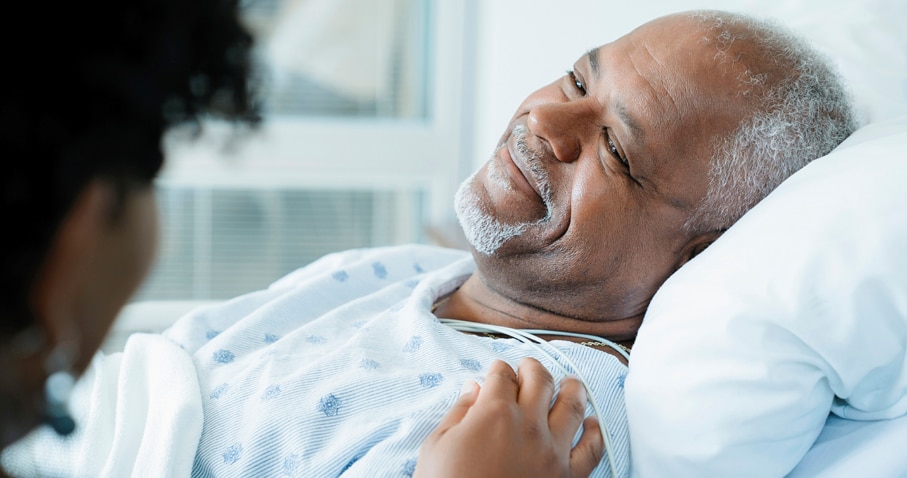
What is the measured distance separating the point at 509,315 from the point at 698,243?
11.9 inches

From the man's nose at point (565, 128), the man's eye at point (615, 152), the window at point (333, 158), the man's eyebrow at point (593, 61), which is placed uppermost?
the man's eyebrow at point (593, 61)

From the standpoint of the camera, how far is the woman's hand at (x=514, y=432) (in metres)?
0.77

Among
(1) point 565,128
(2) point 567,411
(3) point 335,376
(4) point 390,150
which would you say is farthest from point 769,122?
(4) point 390,150

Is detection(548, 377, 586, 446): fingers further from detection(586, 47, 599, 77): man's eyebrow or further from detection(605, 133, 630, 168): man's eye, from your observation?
detection(586, 47, 599, 77): man's eyebrow

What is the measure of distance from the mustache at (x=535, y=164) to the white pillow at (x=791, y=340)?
34 centimetres

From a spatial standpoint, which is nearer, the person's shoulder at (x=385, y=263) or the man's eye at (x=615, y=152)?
the man's eye at (x=615, y=152)

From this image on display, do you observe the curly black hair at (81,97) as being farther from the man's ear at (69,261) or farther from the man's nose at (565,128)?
the man's nose at (565,128)

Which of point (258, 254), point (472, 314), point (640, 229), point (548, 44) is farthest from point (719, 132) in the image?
point (258, 254)

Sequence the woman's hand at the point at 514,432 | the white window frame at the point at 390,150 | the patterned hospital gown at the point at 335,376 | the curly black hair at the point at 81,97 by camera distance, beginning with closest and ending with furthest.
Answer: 1. the curly black hair at the point at 81,97
2. the woman's hand at the point at 514,432
3. the patterned hospital gown at the point at 335,376
4. the white window frame at the point at 390,150

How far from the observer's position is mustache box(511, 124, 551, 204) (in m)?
1.18

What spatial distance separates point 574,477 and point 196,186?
6.99 ft

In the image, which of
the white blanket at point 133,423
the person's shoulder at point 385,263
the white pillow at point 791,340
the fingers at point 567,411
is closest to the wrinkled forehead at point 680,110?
the white pillow at point 791,340

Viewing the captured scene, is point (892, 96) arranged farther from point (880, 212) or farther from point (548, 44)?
point (548, 44)

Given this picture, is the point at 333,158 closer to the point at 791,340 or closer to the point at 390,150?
the point at 390,150
